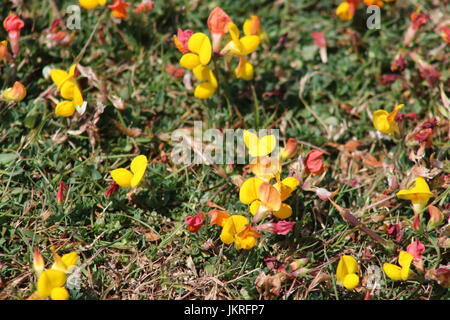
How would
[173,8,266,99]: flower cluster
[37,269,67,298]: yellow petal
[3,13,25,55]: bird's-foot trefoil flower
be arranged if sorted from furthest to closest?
[3,13,25,55]: bird's-foot trefoil flower
[173,8,266,99]: flower cluster
[37,269,67,298]: yellow petal

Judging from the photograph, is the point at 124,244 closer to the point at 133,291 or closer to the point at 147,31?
the point at 133,291

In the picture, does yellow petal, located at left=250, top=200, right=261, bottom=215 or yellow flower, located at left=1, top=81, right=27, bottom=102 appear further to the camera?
yellow flower, located at left=1, top=81, right=27, bottom=102

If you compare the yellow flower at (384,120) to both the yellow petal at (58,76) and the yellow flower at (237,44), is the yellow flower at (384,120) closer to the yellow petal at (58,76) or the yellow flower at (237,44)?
the yellow flower at (237,44)

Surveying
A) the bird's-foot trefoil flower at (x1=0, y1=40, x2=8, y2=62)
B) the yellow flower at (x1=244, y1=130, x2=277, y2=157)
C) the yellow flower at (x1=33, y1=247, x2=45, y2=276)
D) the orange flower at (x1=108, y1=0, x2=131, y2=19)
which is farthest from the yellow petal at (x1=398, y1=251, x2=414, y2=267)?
the bird's-foot trefoil flower at (x1=0, y1=40, x2=8, y2=62)

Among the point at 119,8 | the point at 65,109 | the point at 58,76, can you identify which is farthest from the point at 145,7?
the point at 65,109

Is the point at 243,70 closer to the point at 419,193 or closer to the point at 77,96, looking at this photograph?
the point at 77,96

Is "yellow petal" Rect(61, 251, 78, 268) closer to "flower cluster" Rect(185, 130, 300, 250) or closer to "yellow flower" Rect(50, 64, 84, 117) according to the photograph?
"flower cluster" Rect(185, 130, 300, 250)

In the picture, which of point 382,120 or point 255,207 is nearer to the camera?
point 255,207
